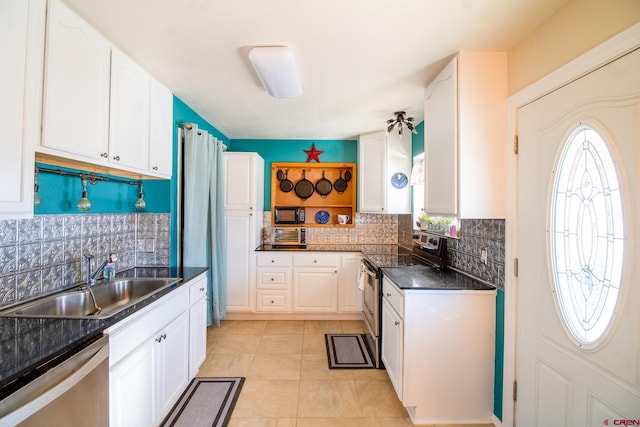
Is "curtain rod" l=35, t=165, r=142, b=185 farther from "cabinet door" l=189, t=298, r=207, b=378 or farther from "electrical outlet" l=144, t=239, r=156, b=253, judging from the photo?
"cabinet door" l=189, t=298, r=207, b=378

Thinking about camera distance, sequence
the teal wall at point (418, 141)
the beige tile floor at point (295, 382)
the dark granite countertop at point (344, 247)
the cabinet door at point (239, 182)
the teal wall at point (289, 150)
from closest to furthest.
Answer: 1. the beige tile floor at point (295, 382)
2. the teal wall at point (418, 141)
3. the cabinet door at point (239, 182)
4. the dark granite countertop at point (344, 247)
5. the teal wall at point (289, 150)

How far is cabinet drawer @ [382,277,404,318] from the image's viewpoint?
70.5 inches

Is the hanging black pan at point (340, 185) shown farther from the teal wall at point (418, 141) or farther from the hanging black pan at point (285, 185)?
the teal wall at point (418, 141)

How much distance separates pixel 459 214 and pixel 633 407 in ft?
3.28

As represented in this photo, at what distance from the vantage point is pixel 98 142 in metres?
1.46

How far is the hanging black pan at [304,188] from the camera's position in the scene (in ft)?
Result: 12.3

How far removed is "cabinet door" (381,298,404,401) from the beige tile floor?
178 mm

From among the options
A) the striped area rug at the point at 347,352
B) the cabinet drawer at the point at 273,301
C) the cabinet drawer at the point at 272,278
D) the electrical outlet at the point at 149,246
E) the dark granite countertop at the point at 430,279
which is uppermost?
the electrical outlet at the point at 149,246

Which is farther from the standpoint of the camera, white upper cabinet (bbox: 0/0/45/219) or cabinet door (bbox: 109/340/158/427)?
cabinet door (bbox: 109/340/158/427)

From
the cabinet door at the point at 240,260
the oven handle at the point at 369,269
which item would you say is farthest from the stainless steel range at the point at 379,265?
the cabinet door at the point at 240,260

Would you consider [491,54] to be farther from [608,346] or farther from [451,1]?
[608,346]

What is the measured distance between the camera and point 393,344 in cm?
197

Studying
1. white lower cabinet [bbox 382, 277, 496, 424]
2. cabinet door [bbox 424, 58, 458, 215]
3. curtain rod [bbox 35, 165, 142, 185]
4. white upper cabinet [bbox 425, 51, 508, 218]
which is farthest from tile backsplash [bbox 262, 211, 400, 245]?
white upper cabinet [bbox 425, 51, 508, 218]

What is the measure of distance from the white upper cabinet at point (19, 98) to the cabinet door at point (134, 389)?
0.82m
